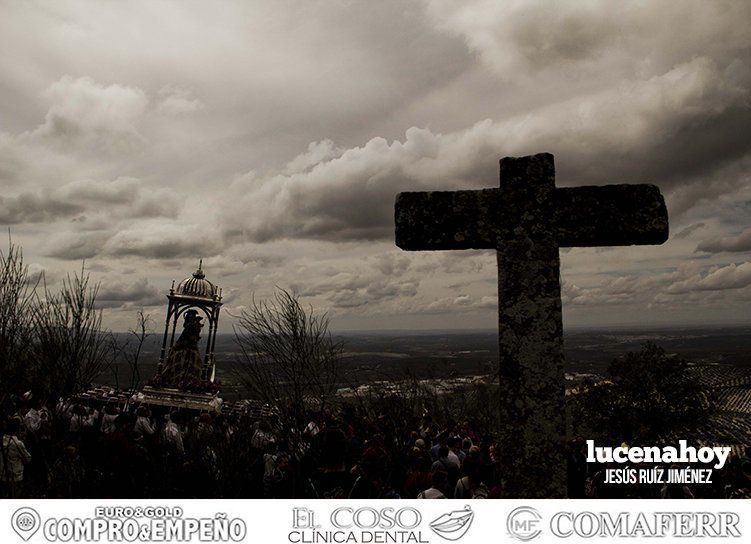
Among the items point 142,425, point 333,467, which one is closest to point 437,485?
point 333,467

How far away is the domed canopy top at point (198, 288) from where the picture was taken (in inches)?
680

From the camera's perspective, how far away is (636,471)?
7309mm

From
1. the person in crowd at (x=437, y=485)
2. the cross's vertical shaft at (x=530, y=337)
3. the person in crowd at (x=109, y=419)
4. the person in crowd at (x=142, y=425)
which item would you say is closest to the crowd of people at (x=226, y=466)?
the person in crowd at (x=437, y=485)

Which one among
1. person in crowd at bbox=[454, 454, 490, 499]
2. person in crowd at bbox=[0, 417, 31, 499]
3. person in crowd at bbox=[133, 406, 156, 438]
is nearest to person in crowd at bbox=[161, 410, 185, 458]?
person in crowd at bbox=[133, 406, 156, 438]

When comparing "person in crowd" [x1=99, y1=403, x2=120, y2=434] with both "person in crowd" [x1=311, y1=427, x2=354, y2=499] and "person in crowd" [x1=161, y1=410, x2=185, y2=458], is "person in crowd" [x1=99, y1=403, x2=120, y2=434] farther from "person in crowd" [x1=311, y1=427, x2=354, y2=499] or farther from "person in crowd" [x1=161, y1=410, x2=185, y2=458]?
"person in crowd" [x1=311, y1=427, x2=354, y2=499]

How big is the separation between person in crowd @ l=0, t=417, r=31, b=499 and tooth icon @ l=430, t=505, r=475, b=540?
6.79 metres

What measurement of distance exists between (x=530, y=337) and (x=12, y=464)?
821 cm

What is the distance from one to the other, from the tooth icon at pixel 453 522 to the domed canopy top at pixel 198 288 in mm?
14374

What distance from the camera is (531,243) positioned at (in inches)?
159

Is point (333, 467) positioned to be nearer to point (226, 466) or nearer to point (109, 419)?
point (226, 466)

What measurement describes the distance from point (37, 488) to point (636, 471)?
9.26 m

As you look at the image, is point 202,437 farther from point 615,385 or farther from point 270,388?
point 615,385

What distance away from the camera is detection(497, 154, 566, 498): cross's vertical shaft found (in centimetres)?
379

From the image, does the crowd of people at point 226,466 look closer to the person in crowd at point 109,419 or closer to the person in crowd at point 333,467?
the person in crowd at point 333,467
